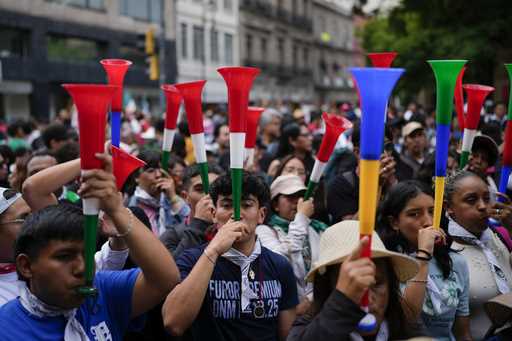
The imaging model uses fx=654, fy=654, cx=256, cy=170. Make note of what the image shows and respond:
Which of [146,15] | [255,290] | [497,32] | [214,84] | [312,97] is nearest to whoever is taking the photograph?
[255,290]

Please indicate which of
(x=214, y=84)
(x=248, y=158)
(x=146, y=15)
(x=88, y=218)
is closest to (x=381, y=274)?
(x=88, y=218)

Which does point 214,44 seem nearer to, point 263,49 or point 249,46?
point 249,46

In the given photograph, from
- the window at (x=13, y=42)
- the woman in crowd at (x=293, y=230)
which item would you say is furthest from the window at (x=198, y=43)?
the woman in crowd at (x=293, y=230)

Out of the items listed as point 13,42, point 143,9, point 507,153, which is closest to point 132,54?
point 143,9

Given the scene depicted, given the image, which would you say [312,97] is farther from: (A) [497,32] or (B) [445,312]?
(B) [445,312]

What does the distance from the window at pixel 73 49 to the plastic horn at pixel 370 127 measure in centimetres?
2449

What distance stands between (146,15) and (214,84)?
20.1ft

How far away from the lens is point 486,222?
3789 millimetres

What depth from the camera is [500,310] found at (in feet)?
8.23

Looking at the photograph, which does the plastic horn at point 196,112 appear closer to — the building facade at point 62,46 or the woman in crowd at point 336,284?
the woman in crowd at point 336,284

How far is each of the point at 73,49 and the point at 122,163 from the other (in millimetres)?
24684

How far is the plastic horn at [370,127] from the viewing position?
1.87 metres

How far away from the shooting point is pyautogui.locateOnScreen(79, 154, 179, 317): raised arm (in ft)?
6.67

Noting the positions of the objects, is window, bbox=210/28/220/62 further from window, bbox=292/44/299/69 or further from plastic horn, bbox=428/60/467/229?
plastic horn, bbox=428/60/467/229
